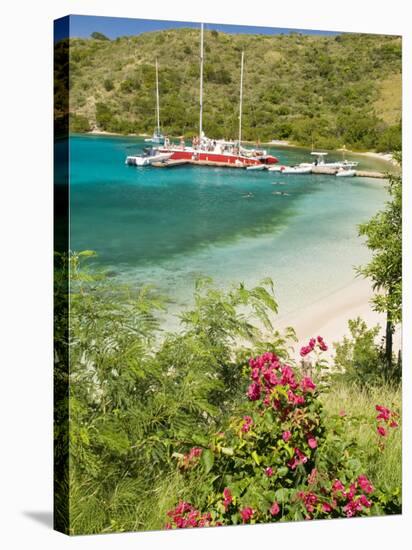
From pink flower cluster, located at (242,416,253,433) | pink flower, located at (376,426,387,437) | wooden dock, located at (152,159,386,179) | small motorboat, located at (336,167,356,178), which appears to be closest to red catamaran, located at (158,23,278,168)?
wooden dock, located at (152,159,386,179)

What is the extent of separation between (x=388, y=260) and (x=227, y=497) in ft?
8.06

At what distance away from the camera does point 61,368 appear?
770 cm

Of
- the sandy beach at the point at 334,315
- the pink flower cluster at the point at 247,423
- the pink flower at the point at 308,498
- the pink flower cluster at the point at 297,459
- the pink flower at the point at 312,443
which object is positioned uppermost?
the sandy beach at the point at 334,315

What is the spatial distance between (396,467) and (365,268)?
1.63m

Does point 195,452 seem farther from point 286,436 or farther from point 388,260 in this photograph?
point 388,260

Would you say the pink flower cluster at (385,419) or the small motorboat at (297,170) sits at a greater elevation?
the small motorboat at (297,170)

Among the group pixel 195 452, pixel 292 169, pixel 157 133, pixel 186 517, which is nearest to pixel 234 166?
pixel 292 169

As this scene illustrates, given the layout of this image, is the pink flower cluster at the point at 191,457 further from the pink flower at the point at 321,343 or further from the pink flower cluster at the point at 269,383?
the pink flower at the point at 321,343

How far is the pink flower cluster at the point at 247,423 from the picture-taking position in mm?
8078

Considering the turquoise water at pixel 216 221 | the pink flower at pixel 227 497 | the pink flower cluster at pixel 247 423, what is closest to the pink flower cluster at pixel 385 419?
the turquoise water at pixel 216 221

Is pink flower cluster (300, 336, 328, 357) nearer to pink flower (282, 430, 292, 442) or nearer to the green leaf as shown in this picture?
pink flower (282, 430, 292, 442)

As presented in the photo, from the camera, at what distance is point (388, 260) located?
355 inches

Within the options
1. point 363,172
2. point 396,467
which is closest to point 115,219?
point 363,172

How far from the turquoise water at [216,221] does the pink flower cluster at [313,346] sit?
30 centimetres
